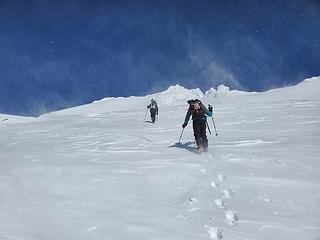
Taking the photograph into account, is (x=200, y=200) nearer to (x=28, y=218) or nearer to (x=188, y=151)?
(x=28, y=218)

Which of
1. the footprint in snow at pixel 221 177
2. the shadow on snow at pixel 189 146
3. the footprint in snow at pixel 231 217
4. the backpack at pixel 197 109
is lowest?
the footprint in snow at pixel 231 217

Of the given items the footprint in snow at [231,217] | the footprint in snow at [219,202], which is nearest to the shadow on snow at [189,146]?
the footprint in snow at [219,202]

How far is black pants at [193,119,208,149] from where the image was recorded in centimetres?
1192

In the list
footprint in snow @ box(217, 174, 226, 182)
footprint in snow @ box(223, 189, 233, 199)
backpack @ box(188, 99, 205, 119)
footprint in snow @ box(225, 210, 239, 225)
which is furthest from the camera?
backpack @ box(188, 99, 205, 119)

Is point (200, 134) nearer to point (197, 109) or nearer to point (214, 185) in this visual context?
point (197, 109)

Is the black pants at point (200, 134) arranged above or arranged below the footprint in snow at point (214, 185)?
above

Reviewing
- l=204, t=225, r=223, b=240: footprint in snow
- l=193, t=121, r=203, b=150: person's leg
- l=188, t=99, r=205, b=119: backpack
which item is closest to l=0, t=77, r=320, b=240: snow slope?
l=204, t=225, r=223, b=240: footprint in snow

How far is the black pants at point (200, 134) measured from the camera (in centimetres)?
1192

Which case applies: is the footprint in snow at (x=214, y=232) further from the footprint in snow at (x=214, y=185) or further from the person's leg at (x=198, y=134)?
the person's leg at (x=198, y=134)

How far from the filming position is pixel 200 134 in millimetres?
12125

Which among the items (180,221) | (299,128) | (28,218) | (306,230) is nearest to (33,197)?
(28,218)

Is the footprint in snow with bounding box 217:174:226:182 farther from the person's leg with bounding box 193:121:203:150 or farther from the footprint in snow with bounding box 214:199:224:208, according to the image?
the person's leg with bounding box 193:121:203:150

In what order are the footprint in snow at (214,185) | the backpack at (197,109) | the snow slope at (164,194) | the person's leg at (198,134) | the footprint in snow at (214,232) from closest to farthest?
the footprint in snow at (214,232) → the snow slope at (164,194) → the footprint in snow at (214,185) → the person's leg at (198,134) → the backpack at (197,109)

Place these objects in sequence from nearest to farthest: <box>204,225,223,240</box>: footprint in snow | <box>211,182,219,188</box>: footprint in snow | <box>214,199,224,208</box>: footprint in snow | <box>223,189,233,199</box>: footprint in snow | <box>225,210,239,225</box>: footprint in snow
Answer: <box>204,225,223,240</box>: footprint in snow < <box>225,210,239,225</box>: footprint in snow < <box>214,199,224,208</box>: footprint in snow < <box>223,189,233,199</box>: footprint in snow < <box>211,182,219,188</box>: footprint in snow
